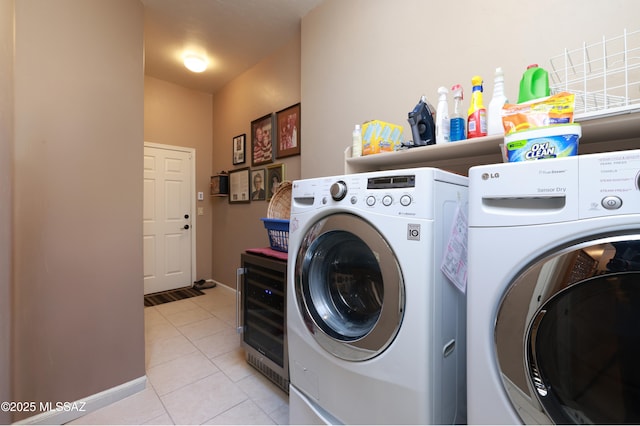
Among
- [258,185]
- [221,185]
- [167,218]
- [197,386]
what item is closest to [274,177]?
[258,185]

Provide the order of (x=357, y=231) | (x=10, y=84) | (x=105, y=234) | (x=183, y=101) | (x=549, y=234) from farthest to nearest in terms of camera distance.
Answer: (x=183, y=101)
(x=105, y=234)
(x=10, y=84)
(x=357, y=231)
(x=549, y=234)

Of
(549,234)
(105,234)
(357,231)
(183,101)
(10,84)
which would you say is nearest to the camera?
(549,234)

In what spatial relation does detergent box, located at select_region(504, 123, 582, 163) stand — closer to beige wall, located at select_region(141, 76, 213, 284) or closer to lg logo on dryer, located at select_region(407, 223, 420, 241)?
lg logo on dryer, located at select_region(407, 223, 420, 241)

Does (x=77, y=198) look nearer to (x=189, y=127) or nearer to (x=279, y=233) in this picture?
(x=279, y=233)

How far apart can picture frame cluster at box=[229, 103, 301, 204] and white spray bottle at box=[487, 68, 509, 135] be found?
1770mm

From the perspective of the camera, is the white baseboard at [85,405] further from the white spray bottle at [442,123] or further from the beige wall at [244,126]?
the white spray bottle at [442,123]

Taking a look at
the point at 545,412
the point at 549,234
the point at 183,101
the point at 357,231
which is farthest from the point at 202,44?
the point at 545,412

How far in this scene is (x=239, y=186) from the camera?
11.2ft

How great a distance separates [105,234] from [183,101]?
274 centimetres

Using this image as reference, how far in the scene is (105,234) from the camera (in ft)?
5.24

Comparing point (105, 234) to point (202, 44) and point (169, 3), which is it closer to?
point (169, 3)

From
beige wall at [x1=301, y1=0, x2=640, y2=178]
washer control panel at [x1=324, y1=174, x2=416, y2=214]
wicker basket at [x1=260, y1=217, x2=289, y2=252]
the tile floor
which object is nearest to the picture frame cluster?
beige wall at [x1=301, y1=0, x2=640, y2=178]

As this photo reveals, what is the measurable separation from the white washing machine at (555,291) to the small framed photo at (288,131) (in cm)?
211

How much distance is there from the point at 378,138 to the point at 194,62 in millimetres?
2583
